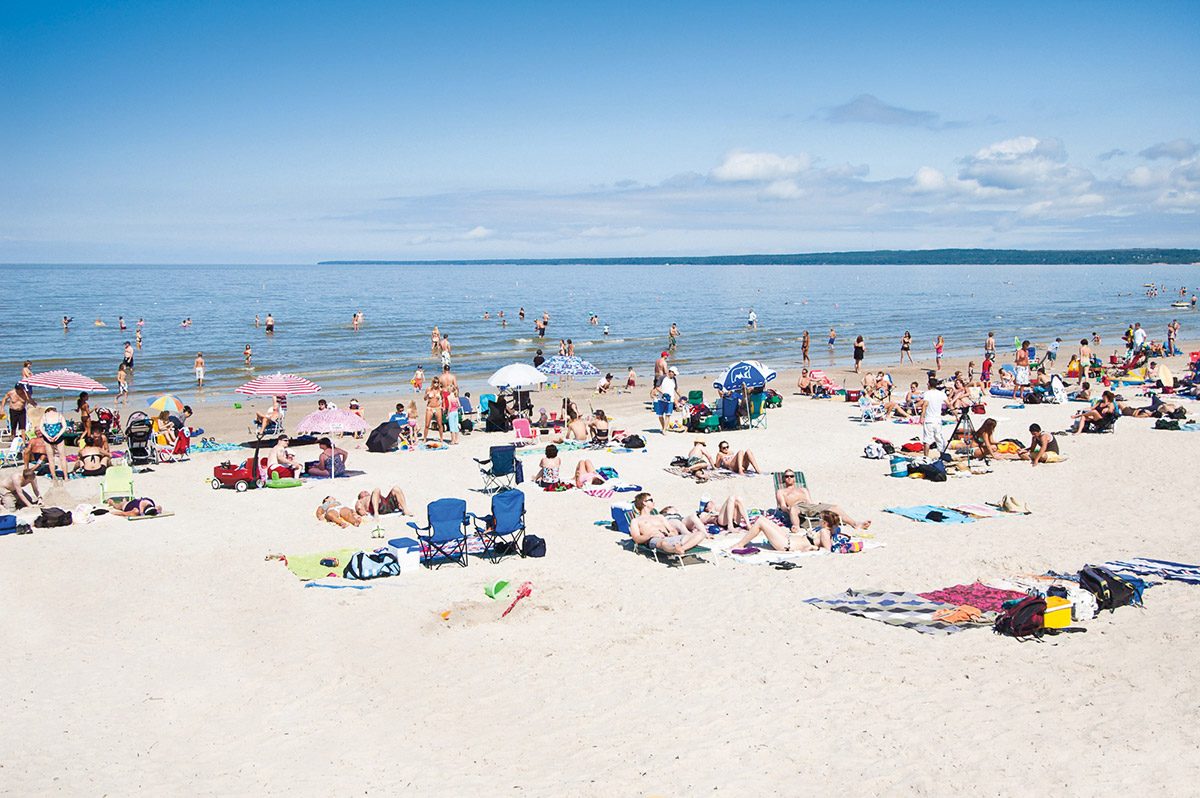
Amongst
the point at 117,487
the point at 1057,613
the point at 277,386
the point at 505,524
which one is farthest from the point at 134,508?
the point at 1057,613

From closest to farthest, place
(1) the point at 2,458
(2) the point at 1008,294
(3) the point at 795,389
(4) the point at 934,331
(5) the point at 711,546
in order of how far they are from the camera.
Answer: (5) the point at 711,546 < (1) the point at 2,458 < (3) the point at 795,389 < (4) the point at 934,331 < (2) the point at 1008,294

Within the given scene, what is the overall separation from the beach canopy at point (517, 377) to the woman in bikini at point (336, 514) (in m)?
6.28

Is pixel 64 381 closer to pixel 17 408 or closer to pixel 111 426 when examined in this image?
pixel 17 408

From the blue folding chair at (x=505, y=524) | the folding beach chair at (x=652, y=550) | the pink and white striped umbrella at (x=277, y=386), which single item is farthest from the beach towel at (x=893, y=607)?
the pink and white striped umbrella at (x=277, y=386)

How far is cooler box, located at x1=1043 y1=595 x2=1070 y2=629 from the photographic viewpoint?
8.02m

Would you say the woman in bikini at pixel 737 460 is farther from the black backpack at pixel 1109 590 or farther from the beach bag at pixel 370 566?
the black backpack at pixel 1109 590

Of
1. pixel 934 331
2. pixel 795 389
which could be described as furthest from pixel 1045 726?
pixel 934 331

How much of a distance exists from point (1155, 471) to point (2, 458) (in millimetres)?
19077

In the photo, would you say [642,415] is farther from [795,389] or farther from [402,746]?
[402,746]

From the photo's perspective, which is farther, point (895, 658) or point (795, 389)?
point (795, 389)

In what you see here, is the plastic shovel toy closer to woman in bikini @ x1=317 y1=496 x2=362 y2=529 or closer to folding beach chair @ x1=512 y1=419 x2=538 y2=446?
woman in bikini @ x1=317 y1=496 x2=362 y2=529

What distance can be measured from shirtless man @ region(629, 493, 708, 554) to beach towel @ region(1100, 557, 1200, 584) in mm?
4203

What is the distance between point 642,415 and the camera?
2178 centimetres

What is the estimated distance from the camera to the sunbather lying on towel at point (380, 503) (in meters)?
12.5
